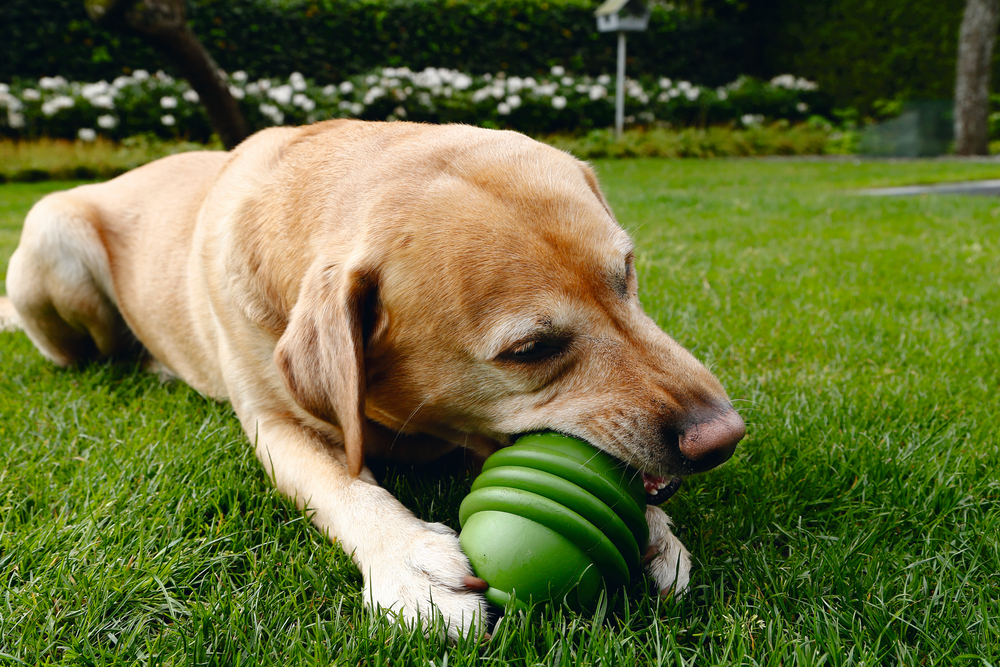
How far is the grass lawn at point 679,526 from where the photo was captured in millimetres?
1701

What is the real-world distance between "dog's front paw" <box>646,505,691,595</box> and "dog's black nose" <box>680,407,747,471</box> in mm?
240

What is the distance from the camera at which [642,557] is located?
1.96m

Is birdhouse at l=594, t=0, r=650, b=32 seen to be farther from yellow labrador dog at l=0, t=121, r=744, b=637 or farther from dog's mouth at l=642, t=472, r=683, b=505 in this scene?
dog's mouth at l=642, t=472, r=683, b=505

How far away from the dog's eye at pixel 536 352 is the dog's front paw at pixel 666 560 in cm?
55

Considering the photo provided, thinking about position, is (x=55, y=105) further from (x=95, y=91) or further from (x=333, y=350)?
(x=333, y=350)

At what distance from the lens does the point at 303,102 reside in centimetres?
1446

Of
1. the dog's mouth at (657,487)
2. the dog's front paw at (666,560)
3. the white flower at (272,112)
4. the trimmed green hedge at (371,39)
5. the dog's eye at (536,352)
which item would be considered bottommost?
the dog's front paw at (666,560)

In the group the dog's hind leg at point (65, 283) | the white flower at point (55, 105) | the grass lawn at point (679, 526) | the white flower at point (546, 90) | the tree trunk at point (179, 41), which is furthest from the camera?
the white flower at point (546, 90)

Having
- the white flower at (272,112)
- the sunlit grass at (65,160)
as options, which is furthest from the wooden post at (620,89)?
the sunlit grass at (65,160)

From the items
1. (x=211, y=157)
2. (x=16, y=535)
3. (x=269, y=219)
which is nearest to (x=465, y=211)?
(x=269, y=219)

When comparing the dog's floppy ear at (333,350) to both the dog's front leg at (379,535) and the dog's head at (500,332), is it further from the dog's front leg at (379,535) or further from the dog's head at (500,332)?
the dog's front leg at (379,535)

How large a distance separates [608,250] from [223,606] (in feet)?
4.79

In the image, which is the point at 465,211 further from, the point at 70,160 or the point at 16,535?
the point at 70,160

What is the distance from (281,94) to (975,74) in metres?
15.8
